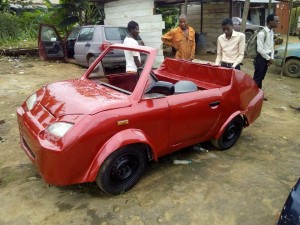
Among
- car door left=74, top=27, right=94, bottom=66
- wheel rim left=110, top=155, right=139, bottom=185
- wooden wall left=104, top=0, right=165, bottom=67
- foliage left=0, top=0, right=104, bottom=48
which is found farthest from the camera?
foliage left=0, top=0, right=104, bottom=48

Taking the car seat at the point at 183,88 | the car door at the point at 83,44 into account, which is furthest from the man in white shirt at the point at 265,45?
the car door at the point at 83,44

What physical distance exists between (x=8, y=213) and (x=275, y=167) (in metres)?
3.23

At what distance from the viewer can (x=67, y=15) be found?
1411cm

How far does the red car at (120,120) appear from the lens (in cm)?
284

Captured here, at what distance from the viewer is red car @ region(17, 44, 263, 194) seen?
9.33ft

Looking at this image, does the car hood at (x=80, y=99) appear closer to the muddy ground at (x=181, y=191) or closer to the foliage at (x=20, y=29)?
the muddy ground at (x=181, y=191)

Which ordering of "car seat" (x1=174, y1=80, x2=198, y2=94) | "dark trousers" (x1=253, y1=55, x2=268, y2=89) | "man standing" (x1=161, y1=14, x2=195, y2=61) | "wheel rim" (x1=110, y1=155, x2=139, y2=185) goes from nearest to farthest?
1. "wheel rim" (x1=110, y1=155, x2=139, y2=185)
2. "car seat" (x1=174, y1=80, x2=198, y2=94)
3. "man standing" (x1=161, y1=14, x2=195, y2=61)
4. "dark trousers" (x1=253, y1=55, x2=268, y2=89)

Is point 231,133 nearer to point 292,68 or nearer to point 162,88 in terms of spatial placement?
point 162,88

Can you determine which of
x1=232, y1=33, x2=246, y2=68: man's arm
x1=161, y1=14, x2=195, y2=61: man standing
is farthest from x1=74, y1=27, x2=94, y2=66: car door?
x1=232, y1=33, x2=246, y2=68: man's arm

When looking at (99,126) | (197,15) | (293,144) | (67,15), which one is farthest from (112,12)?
(99,126)

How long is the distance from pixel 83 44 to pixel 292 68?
7002 millimetres

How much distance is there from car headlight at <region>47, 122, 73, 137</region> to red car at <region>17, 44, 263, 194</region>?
1 centimetres

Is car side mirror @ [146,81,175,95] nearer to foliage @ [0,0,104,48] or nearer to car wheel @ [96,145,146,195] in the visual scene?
car wheel @ [96,145,146,195]

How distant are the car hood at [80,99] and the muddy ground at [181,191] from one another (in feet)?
3.06
